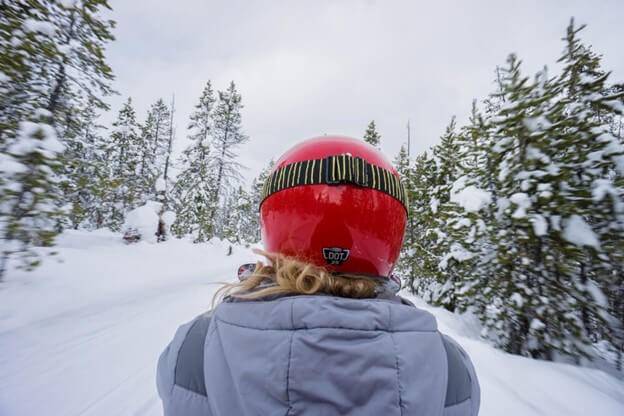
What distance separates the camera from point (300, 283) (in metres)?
0.99

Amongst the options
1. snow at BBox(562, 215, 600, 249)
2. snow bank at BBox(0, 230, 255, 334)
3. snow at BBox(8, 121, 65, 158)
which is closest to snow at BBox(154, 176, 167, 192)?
snow bank at BBox(0, 230, 255, 334)

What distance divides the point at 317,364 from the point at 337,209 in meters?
0.71

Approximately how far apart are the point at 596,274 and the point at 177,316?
20.9ft

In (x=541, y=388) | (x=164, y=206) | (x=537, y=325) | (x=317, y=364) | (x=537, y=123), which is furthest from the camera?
(x=164, y=206)

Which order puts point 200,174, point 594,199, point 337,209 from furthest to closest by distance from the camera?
1. point 200,174
2. point 594,199
3. point 337,209

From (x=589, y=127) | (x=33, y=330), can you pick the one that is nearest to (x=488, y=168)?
(x=589, y=127)

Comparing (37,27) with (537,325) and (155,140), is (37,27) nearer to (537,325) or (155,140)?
(537,325)

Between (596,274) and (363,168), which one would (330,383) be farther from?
(596,274)

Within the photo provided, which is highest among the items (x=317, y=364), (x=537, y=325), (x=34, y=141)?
(x=34, y=141)

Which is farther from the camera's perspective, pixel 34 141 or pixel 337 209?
pixel 34 141

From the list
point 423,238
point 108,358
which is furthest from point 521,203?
point 423,238

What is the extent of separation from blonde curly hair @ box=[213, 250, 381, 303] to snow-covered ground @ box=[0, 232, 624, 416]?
28 cm

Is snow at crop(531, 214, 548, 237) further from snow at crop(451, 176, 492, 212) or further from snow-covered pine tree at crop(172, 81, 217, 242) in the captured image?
snow-covered pine tree at crop(172, 81, 217, 242)

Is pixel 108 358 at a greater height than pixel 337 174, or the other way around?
pixel 337 174
